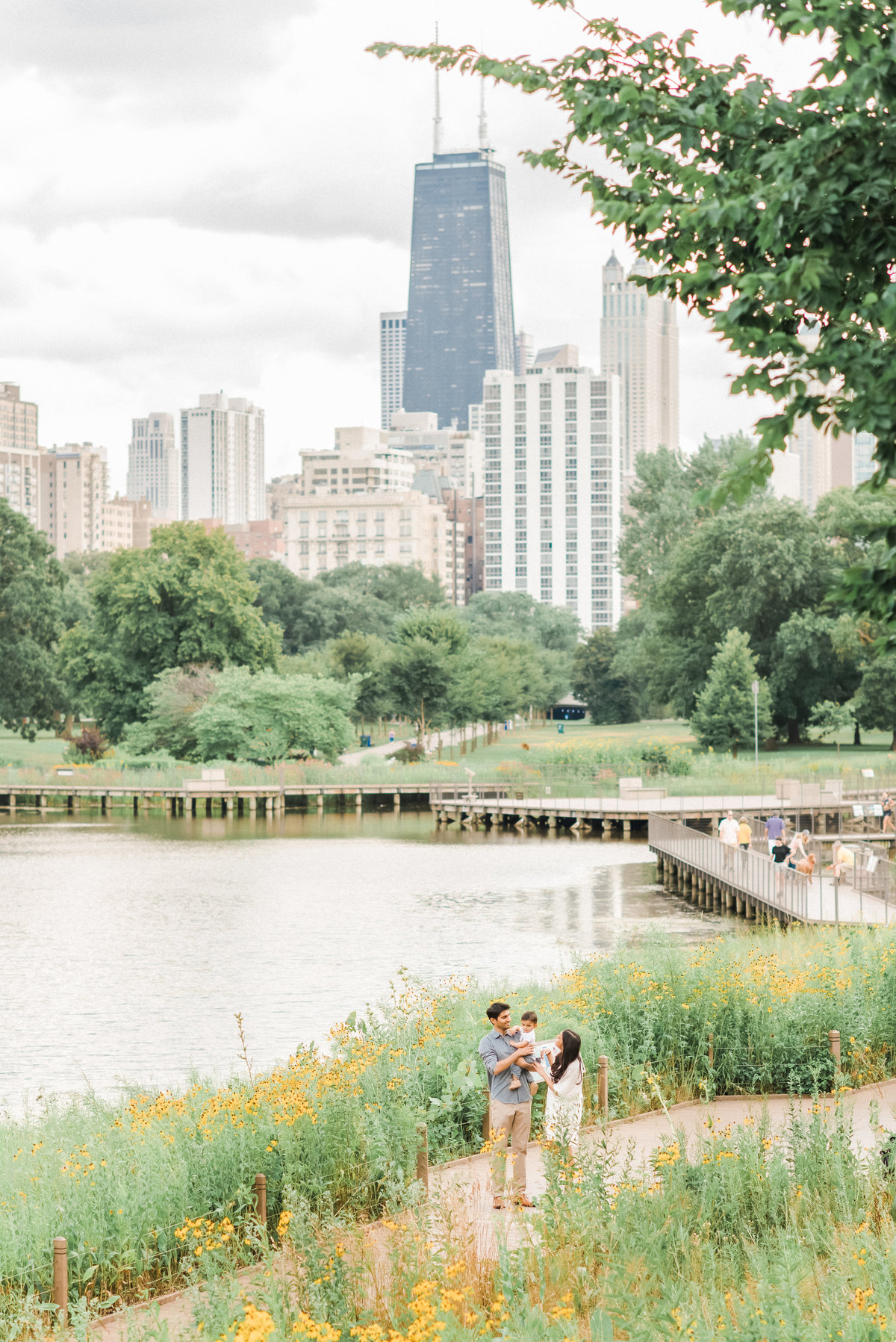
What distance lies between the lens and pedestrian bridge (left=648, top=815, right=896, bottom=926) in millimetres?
26781

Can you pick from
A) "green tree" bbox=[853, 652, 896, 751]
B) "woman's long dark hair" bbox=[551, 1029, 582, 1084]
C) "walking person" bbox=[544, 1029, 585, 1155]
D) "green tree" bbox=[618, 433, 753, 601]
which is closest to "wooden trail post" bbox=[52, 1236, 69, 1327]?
"walking person" bbox=[544, 1029, 585, 1155]

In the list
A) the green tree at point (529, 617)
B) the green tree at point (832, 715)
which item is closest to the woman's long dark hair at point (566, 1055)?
the green tree at point (832, 715)

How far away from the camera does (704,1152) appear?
31.5 feet

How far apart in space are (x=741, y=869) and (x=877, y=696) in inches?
1495

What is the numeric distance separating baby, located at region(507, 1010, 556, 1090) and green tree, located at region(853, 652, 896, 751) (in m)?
55.5

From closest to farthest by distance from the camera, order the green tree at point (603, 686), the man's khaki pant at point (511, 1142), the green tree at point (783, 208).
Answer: the green tree at point (783, 208) < the man's khaki pant at point (511, 1142) < the green tree at point (603, 686)

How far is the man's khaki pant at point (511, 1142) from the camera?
30.8 feet

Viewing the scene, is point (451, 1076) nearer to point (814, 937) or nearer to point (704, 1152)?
point (704, 1152)

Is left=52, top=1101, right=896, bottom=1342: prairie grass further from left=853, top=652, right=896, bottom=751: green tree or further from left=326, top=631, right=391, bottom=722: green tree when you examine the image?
left=326, top=631, right=391, bottom=722: green tree

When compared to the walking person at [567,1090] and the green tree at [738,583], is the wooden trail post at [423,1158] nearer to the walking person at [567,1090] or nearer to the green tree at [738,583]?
the walking person at [567,1090]

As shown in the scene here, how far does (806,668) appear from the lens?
7331 centimetres

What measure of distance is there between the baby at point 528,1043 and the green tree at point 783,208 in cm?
620

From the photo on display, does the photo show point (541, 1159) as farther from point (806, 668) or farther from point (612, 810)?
point (806, 668)

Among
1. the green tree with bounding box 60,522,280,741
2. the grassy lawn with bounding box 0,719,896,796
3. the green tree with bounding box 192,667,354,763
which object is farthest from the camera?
the green tree with bounding box 60,522,280,741
